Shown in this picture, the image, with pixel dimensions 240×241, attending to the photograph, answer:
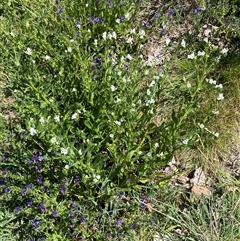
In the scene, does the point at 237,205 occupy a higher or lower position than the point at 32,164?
higher

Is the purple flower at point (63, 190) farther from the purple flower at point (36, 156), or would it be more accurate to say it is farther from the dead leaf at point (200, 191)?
the dead leaf at point (200, 191)

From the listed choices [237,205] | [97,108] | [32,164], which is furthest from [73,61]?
[237,205]

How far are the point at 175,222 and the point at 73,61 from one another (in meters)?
1.30

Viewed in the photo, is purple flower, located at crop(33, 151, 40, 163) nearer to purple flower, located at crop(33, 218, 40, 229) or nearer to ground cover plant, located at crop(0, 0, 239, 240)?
ground cover plant, located at crop(0, 0, 239, 240)

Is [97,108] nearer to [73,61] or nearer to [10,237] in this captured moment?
[73,61]

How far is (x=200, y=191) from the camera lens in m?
2.65

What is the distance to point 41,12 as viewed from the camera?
3.42m

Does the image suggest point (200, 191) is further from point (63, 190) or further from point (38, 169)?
point (38, 169)

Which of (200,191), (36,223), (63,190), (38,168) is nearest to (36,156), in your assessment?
(38,168)

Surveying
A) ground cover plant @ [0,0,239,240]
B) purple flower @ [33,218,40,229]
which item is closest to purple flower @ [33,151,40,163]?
ground cover plant @ [0,0,239,240]

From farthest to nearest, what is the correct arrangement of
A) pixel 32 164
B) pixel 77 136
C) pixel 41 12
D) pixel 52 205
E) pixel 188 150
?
pixel 41 12 → pixel 188 150 → pixel 77 136 → pixel 32 164 → pixel 52 205

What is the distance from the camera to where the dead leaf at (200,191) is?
2.64 metres

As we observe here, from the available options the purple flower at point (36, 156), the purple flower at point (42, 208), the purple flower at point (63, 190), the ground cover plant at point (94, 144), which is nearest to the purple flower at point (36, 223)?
the ground cover plant at point (94, 144)

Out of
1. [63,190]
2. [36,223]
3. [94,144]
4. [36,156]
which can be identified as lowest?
[36,223]
